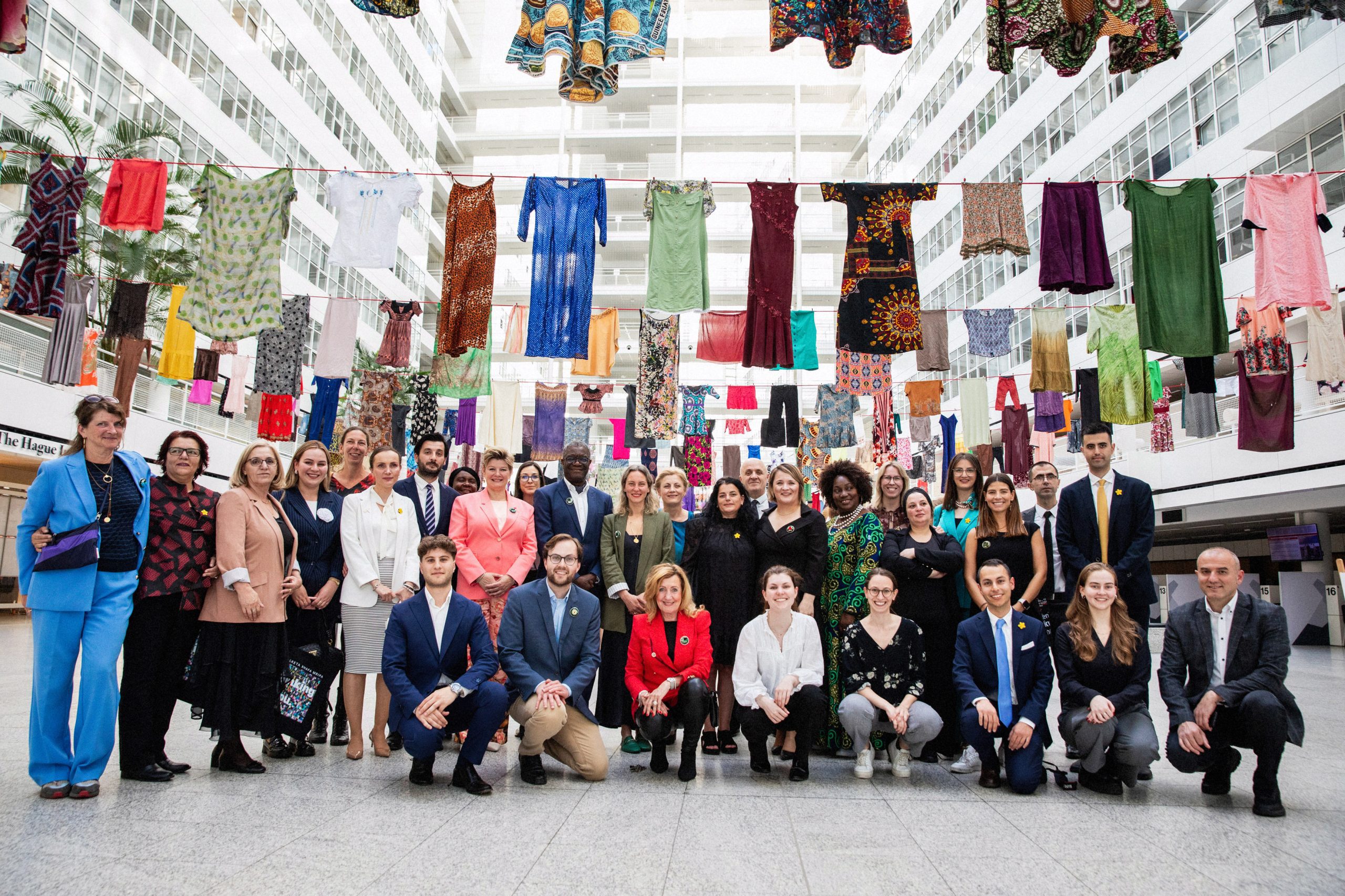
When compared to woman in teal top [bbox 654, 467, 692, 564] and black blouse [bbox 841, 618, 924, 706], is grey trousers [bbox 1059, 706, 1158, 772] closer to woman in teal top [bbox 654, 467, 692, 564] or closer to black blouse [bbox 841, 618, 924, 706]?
black blouse [bbox 841, 618, 924, 706]

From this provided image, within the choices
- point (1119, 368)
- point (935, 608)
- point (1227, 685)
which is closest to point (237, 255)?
point (935, 608)

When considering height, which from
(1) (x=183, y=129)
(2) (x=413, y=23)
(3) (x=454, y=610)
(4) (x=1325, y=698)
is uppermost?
(2) (x=413, y=23)

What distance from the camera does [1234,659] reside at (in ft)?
14.4

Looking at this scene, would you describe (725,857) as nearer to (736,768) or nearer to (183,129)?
(736,768)

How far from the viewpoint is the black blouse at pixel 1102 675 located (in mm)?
4547

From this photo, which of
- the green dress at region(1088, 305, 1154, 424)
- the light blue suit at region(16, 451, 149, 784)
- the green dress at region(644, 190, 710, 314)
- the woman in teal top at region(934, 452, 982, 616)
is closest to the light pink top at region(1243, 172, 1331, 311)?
the green dress at region(1088, 305, 1154, 424)

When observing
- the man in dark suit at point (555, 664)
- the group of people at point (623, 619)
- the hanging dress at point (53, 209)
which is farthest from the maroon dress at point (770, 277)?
the hanging dress at point (53, 209)

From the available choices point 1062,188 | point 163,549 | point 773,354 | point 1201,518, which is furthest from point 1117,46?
point 1201,518

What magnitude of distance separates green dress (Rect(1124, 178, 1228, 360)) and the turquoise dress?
12.6ft

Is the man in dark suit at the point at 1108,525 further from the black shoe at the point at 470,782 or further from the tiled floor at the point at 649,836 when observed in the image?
the black shoe at the point at 470,782

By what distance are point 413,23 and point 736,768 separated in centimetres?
3591

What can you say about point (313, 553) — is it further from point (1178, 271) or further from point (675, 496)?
point (1178, 271)

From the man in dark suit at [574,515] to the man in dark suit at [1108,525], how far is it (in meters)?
3.20

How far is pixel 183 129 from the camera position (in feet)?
63.4
